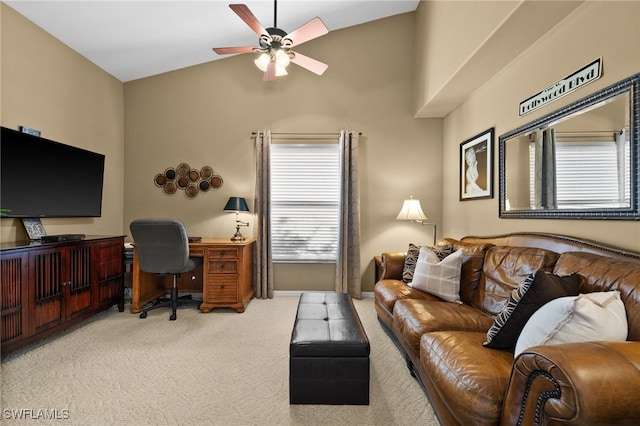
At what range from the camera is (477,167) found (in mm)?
3229

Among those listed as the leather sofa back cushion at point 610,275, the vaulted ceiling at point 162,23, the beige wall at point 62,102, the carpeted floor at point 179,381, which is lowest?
the carpeted floor at point 179,381

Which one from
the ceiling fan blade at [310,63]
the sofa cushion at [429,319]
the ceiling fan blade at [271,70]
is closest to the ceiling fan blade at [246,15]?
the ceiling fan blade at [271,70]

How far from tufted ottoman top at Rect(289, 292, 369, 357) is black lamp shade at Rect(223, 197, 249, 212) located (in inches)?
70.6

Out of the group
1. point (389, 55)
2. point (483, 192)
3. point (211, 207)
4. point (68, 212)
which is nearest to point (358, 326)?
point (483, 192)

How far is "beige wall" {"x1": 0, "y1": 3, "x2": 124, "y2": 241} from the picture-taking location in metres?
2.66

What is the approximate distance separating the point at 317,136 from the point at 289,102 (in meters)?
0.63

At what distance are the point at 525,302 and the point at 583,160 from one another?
46.7 inches

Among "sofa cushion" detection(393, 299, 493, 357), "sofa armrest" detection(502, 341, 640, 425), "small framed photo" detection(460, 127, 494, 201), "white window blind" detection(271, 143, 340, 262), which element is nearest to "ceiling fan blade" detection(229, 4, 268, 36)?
"white window blind" detection(271, 143, 340, 262)

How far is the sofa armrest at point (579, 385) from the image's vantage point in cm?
83

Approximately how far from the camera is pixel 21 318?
7.55 ft

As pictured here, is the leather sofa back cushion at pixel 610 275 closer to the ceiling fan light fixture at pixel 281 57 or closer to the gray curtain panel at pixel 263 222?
the ceiling fan light fixture at pixel 281 57

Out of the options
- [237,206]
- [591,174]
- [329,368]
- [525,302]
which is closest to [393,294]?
[329,368]

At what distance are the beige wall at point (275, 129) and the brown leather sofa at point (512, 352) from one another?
1.46 m

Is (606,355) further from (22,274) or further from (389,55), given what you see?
(389,55)
